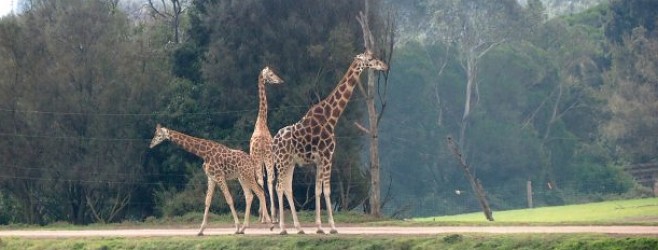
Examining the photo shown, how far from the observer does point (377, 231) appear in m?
30.2

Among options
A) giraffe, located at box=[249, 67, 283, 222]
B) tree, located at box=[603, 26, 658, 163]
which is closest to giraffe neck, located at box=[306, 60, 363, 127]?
giraffe, located at box=[249, 67, 283, 222]

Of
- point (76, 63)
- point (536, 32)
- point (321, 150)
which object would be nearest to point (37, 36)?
point (76, 63)

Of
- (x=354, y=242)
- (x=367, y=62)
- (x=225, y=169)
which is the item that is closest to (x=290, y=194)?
(x=225, y=169)

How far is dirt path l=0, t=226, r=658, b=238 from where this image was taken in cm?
2692

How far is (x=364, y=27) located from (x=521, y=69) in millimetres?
37910

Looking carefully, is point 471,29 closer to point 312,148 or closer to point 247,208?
point 247,208

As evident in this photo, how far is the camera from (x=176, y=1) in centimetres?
5344

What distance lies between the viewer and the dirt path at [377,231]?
2692cm

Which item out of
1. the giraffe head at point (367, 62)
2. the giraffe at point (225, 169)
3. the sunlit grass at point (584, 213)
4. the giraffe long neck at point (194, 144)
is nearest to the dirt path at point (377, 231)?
the giraffe at point (225, 169)

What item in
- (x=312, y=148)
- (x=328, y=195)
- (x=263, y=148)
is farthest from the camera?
(x=263, y=148)

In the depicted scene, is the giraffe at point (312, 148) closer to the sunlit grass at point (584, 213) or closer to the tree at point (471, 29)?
the sunlit grass at point (584, 213)

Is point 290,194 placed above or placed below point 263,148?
below

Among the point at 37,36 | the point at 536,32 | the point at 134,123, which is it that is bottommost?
the point at 134,123

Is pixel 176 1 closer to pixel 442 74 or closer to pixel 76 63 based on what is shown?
pixel 76 63
